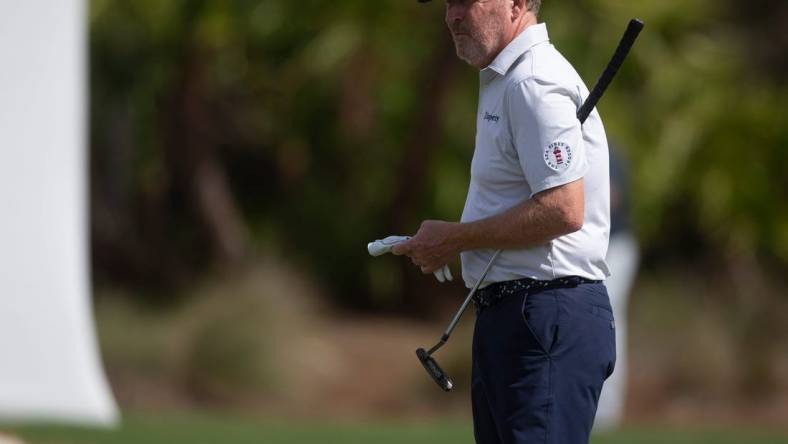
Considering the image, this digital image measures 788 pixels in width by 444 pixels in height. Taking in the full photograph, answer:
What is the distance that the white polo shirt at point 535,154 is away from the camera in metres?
4.04

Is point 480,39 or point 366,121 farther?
point 366,121

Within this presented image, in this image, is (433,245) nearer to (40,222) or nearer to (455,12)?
(455,12)

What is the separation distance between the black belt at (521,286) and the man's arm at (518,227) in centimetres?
12

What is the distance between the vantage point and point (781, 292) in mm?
19297

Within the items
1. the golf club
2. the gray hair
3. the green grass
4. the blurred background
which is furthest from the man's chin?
the blurred background

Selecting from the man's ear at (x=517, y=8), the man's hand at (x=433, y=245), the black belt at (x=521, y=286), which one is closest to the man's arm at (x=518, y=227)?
the man's hand at (x=433, y=245)

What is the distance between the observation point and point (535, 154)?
4039 millimetres

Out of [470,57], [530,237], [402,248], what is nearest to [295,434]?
[402,248]

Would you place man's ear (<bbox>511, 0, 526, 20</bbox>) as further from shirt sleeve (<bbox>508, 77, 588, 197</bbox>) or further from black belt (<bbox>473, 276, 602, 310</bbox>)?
black belt (<bbox>473, 276, 602, 310</bbox>)

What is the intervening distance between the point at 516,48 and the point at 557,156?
39 cm

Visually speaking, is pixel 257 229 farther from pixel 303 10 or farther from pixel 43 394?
pixel 43 394

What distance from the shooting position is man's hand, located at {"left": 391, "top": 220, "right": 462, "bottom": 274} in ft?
14.0

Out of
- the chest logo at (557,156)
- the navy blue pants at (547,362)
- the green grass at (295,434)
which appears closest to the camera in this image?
the chest logo at (557,156)

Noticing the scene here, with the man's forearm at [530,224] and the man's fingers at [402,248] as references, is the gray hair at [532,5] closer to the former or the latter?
the man's forearm at [530,224]
